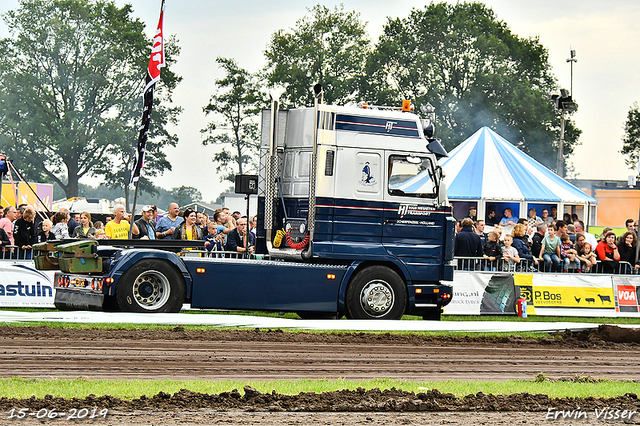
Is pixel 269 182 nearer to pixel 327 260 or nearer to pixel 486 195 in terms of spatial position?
pixel 327 260

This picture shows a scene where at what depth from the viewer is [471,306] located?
Result: 17.5 m

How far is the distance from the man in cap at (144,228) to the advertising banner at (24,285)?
1.65 meters

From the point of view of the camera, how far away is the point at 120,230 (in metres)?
15.5

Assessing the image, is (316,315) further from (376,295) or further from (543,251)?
(543,251)

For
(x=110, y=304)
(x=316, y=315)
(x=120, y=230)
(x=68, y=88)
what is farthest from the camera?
(x=68, y=88)

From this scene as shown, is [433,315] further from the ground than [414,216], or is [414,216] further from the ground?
[414,216]

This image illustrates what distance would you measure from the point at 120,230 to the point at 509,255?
7.91 metres

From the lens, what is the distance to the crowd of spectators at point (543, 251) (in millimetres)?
17797

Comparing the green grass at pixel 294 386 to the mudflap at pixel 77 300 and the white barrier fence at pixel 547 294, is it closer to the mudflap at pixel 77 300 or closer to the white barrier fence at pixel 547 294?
the mudflap at pixel 77 300

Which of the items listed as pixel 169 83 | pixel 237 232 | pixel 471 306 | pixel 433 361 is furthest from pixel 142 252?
pixel 169 83

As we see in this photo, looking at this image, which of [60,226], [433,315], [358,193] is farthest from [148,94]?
[433,315]

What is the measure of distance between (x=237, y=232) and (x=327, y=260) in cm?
300

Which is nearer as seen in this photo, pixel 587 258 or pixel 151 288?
pixel 151 288

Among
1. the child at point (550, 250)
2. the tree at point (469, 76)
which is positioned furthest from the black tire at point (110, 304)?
the tree at point (469, 76)
